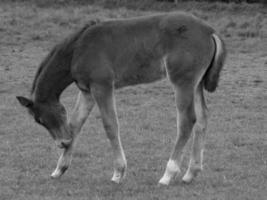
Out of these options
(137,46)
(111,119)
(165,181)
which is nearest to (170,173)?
(165,181)

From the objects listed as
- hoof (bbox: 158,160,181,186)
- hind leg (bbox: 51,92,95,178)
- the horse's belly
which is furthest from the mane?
hoof (bbox: 158,160,181,186)

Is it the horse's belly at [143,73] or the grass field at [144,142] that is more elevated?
the horse's belly at [143,73]

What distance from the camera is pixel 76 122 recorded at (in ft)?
25.6

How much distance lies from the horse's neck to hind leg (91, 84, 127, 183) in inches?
17.5

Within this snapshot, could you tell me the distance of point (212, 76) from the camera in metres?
7.28

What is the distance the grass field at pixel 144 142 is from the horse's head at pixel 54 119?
0.44 metres

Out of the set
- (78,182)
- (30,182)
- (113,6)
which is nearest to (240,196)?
(78,182)

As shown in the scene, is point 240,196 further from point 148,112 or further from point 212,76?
point 148,112

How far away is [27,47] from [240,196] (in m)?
13.1

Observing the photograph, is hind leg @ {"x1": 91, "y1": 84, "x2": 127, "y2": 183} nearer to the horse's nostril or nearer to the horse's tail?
the horse's nostril

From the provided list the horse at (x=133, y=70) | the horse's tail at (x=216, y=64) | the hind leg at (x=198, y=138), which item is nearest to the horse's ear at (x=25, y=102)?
the horse at (x=133, y=70)

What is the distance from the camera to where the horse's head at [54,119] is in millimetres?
7516

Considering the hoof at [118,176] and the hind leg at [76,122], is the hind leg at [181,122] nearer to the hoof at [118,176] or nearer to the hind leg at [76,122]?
the hoof at [118,176]

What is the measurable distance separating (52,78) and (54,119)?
462mm
